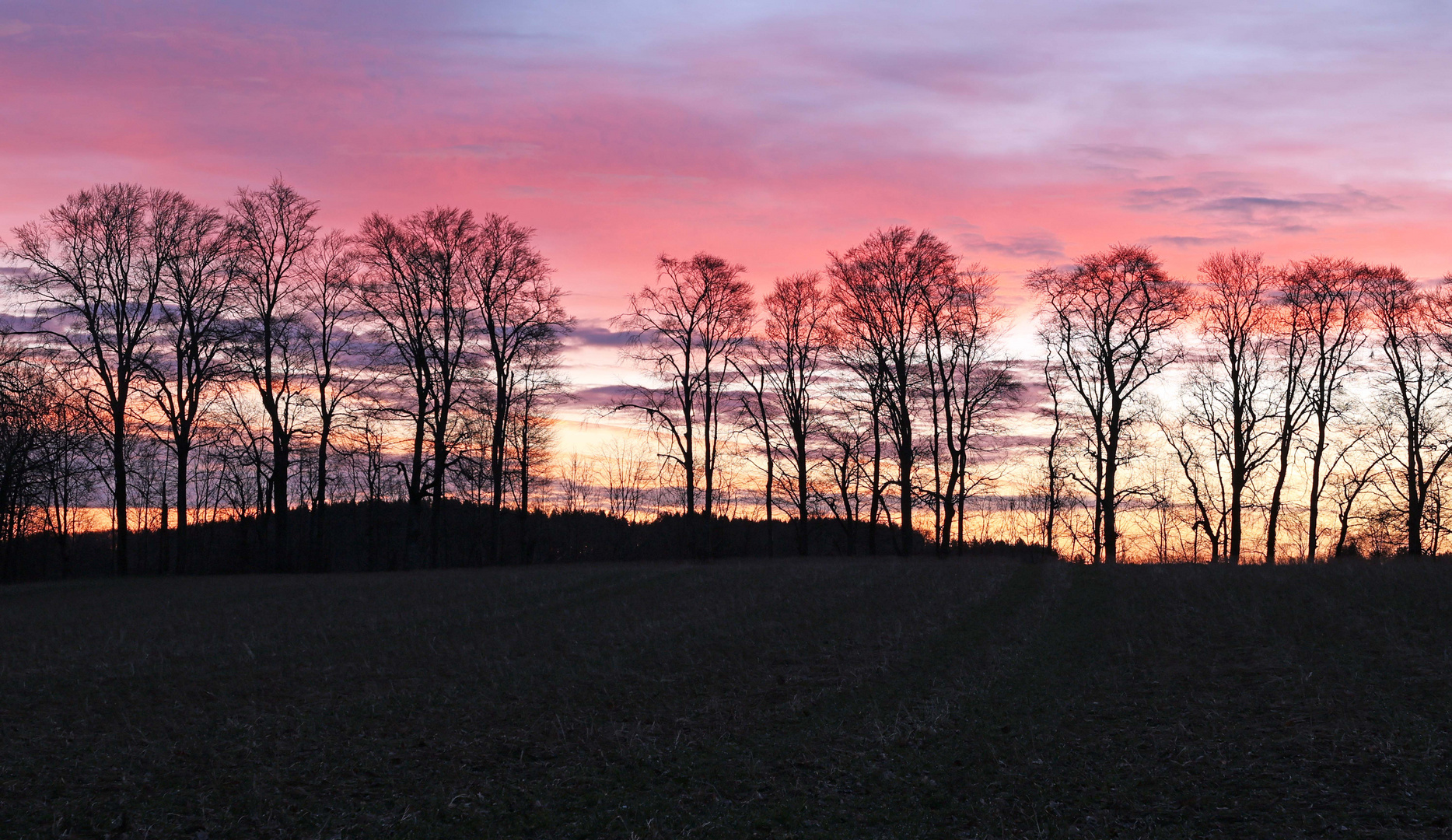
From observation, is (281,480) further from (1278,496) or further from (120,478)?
(1278,496)

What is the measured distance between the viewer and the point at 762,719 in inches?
478

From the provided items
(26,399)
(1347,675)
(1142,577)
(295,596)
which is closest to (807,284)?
(1142,577)

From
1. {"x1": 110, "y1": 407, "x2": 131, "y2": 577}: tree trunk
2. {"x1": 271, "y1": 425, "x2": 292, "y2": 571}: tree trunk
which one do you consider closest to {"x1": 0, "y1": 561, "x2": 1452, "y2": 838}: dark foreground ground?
{"x1": 110, "y1": 407, "x2": 131, "y2": 577}: tree trunk

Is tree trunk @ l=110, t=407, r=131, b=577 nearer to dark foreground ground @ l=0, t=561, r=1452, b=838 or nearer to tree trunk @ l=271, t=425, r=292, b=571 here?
tree trunk @ l=271, t=425, r=292, b=571

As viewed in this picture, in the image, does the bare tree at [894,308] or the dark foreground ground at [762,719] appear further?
the bare tree at [894,308]

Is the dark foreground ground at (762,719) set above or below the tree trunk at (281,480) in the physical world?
below

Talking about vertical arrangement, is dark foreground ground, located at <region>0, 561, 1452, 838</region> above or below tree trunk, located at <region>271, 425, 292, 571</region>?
below

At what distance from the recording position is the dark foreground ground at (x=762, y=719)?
28.2 feet

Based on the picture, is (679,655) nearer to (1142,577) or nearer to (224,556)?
(1142,577)

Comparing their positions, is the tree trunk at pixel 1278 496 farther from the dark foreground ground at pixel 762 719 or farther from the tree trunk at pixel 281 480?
the tree trunk at pixel 281 480

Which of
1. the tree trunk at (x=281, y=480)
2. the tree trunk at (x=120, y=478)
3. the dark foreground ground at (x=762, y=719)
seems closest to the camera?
the dark foreground ground at (x=762, y=719)

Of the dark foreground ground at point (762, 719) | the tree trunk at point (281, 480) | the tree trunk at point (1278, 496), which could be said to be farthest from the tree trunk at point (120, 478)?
the tree trunk at point (1278, 496)

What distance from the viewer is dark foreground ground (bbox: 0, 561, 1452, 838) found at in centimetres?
859

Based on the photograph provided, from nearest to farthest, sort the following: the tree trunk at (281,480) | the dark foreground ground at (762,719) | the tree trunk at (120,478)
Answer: the dark foreground ground at (762,719) < the tree trunk at (120,478) < the tree trunk at (281,480)
